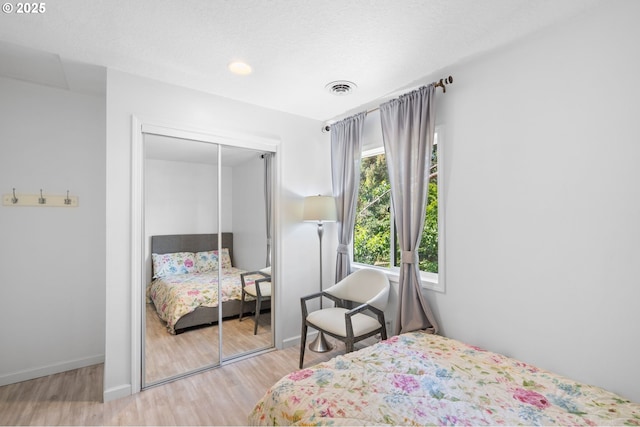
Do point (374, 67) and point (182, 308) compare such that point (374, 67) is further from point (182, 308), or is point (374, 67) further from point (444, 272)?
point (182, 308)

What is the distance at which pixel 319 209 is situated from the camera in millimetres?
3248

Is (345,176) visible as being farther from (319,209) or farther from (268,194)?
(268,194)

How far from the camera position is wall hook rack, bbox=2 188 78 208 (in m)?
2.64

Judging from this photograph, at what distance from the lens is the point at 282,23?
190 centimetres

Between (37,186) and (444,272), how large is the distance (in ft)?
12.1

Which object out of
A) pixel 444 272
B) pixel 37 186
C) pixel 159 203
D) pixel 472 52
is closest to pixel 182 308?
pixel 159 203

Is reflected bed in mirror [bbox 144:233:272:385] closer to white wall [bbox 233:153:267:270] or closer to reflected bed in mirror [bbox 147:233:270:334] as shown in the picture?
reflected bed in mirror [bbox 147:233:270:334]

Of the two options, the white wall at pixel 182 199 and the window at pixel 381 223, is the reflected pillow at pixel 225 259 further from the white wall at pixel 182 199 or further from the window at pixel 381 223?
the window at pixel 381 223

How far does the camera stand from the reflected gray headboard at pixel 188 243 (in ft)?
8.91

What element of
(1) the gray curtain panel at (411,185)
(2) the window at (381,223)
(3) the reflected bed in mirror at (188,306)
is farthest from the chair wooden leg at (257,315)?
(1) the gray curtain panel at (411,185)

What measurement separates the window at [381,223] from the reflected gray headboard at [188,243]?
1519mm

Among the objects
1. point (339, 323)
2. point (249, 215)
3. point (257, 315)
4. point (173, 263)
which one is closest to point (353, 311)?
point (339, 323)

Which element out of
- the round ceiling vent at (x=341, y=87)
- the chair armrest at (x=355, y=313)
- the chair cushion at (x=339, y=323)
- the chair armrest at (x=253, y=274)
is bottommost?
the chair cushion at (x=339, y=323)

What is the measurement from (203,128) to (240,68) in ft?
2.34
